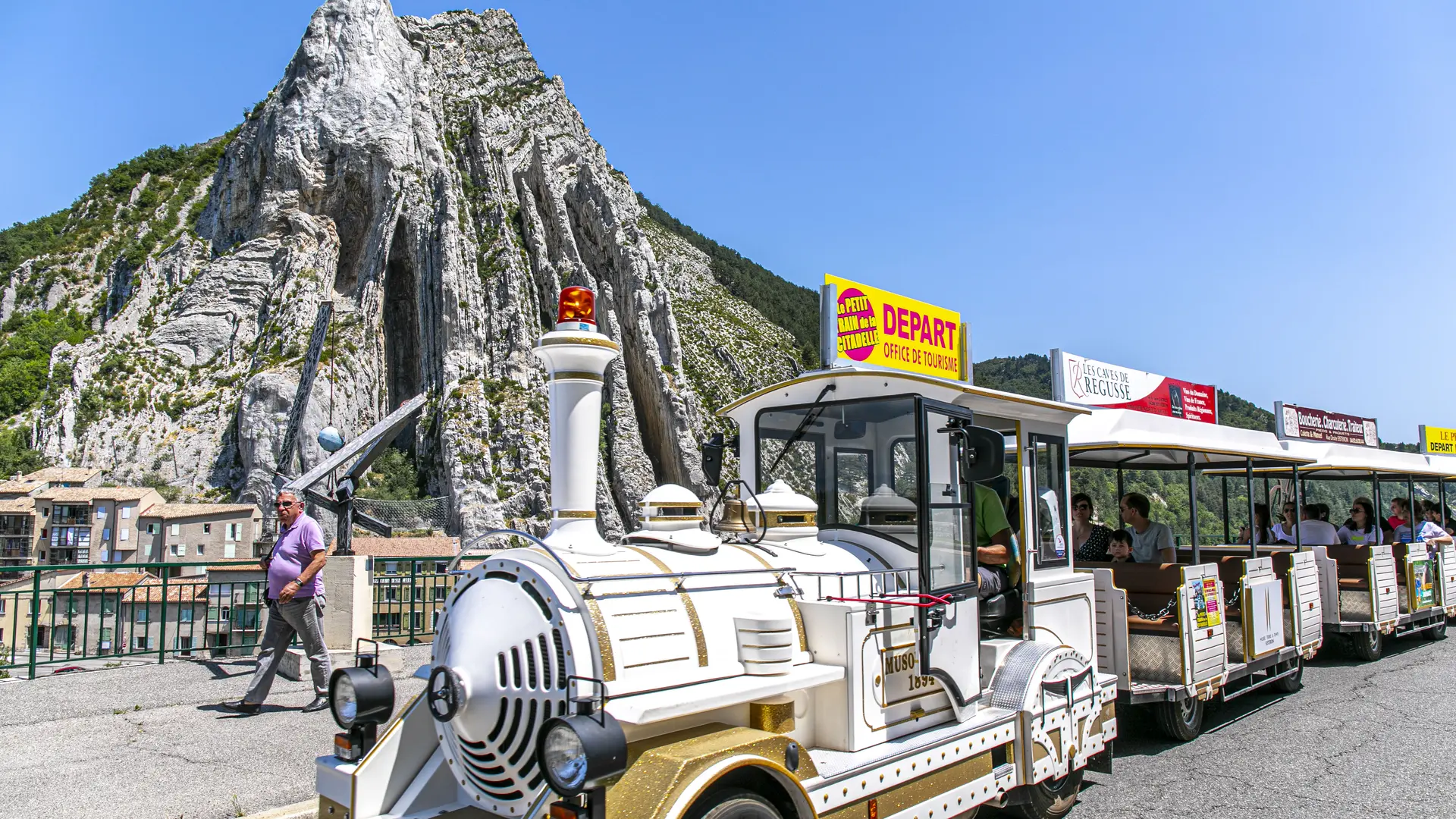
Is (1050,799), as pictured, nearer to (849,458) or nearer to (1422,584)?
Result: (849,458)

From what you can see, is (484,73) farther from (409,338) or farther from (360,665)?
(360,665)

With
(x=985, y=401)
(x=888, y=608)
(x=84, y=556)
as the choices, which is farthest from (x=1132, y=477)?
(x=84, y=556)

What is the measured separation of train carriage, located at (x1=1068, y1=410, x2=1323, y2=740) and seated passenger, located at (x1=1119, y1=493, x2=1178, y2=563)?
329mm

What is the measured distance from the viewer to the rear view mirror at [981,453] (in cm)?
406

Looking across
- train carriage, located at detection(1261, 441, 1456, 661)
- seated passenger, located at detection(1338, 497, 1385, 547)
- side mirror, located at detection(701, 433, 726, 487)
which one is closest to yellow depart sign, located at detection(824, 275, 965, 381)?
side mirror, located at detection(701, 433, 726, 487)

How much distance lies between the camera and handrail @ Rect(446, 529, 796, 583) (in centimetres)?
300

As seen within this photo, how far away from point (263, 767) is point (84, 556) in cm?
4384

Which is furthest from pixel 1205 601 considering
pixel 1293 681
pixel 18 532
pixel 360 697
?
pixel 18 532

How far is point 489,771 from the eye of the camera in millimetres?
3139

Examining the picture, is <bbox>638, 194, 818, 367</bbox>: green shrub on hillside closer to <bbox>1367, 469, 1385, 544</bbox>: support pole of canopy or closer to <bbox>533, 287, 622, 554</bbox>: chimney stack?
<bbox>1367, 469, 1385, 544</bbox>: support pole of canopy

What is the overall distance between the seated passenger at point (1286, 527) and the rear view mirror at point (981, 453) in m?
10.7

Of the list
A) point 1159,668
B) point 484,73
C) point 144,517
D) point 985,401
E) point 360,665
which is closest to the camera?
point 360,665

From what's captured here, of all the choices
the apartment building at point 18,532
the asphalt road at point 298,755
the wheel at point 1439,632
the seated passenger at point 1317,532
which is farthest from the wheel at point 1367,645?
the apartment building at point 18,532

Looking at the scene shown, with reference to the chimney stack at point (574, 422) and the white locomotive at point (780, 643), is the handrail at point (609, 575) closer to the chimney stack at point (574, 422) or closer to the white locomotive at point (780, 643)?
the white locomotive at point (780, 643)
